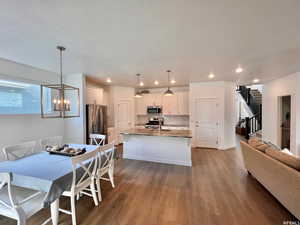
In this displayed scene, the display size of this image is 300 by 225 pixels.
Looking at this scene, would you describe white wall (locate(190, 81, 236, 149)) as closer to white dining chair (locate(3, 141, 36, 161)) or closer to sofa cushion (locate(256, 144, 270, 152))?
sofa cushion (locate(256, 144, 270, 152))

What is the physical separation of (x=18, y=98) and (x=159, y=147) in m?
3.84

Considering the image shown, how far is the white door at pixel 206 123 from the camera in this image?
18.0ft

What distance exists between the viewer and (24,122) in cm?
348

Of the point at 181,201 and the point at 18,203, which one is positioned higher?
the point at 18,203

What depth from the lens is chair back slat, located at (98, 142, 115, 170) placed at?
241cm

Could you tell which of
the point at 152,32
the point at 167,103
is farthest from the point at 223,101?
the point at 152,32

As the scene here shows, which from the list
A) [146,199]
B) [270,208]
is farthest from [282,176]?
[146,199]

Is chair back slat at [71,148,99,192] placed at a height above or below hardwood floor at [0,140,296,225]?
above

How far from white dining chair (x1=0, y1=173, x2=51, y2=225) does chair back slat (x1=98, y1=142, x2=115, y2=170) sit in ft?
2.90

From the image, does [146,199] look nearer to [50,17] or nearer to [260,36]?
[50,17]

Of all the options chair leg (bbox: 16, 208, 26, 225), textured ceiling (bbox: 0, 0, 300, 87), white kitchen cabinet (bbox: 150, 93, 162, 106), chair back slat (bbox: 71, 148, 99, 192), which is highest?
textured ceiling (bbox: 0, 0, 300, 87)

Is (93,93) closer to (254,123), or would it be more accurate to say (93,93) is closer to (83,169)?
(83,169)

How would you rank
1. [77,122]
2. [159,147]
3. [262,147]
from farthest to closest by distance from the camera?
[77,122] < [159,147] < [262,147]

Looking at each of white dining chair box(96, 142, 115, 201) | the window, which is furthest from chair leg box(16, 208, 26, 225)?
the window
